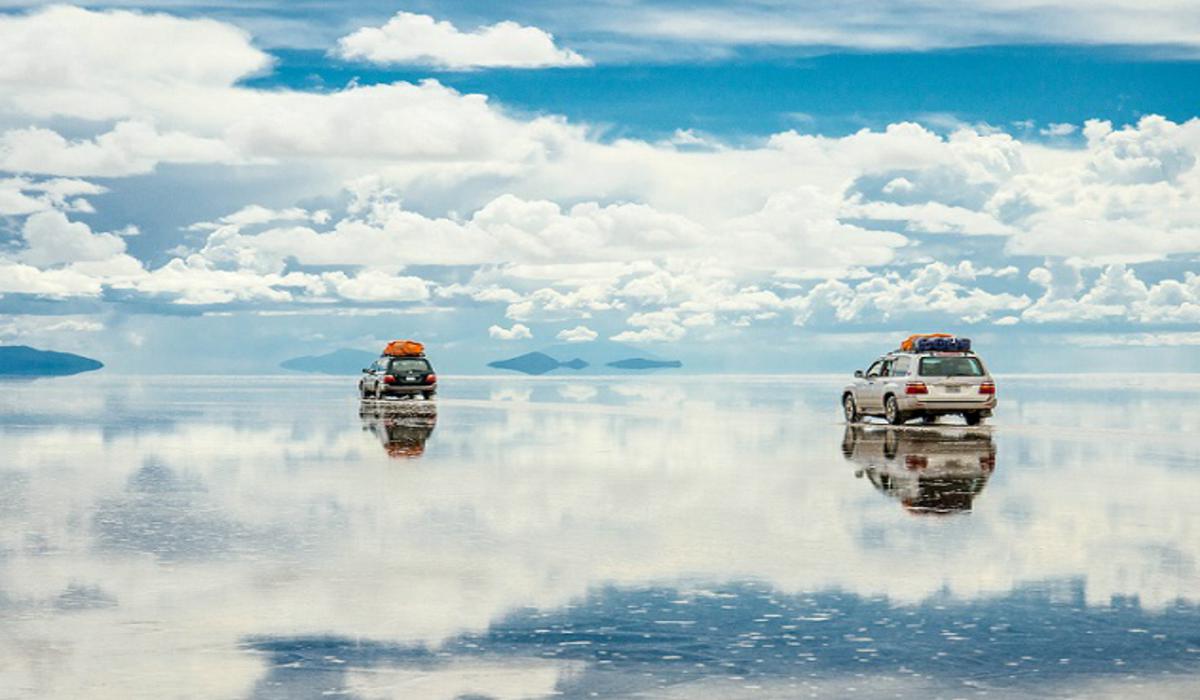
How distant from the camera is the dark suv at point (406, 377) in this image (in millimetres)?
56688

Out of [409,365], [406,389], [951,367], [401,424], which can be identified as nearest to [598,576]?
[951,367]

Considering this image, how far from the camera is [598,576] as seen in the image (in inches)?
450

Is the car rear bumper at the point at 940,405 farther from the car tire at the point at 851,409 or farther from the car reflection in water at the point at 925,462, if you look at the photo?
the car tire at the point at 851,409

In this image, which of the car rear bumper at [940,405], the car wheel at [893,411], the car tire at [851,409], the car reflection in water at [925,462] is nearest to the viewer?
the car reflection in water at [925,462]

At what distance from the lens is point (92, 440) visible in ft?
101

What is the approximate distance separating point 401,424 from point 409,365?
1942 centimetres

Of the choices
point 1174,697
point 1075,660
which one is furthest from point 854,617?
point 1174,697

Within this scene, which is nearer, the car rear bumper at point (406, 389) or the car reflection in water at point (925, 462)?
the car reflection in water at point (925, 462)

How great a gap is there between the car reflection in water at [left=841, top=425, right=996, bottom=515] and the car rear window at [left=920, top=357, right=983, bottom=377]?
1.30 m

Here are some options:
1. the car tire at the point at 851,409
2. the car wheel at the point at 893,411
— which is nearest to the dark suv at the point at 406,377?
the car tire at the point at 851,409

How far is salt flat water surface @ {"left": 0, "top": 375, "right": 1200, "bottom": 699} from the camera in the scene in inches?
313

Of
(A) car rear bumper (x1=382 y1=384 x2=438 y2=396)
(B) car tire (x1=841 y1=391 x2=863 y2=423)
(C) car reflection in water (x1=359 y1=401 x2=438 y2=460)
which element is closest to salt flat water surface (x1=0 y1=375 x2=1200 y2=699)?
(C) car reflection in water (x1=359 y1=401 x2=438 y2=460)

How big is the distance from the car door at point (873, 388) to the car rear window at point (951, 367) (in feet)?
5.20

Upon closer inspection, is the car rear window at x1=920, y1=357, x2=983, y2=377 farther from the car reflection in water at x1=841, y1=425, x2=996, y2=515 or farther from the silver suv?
the car reflection in water at x1=841, y1=425, x2=996, y2=515
